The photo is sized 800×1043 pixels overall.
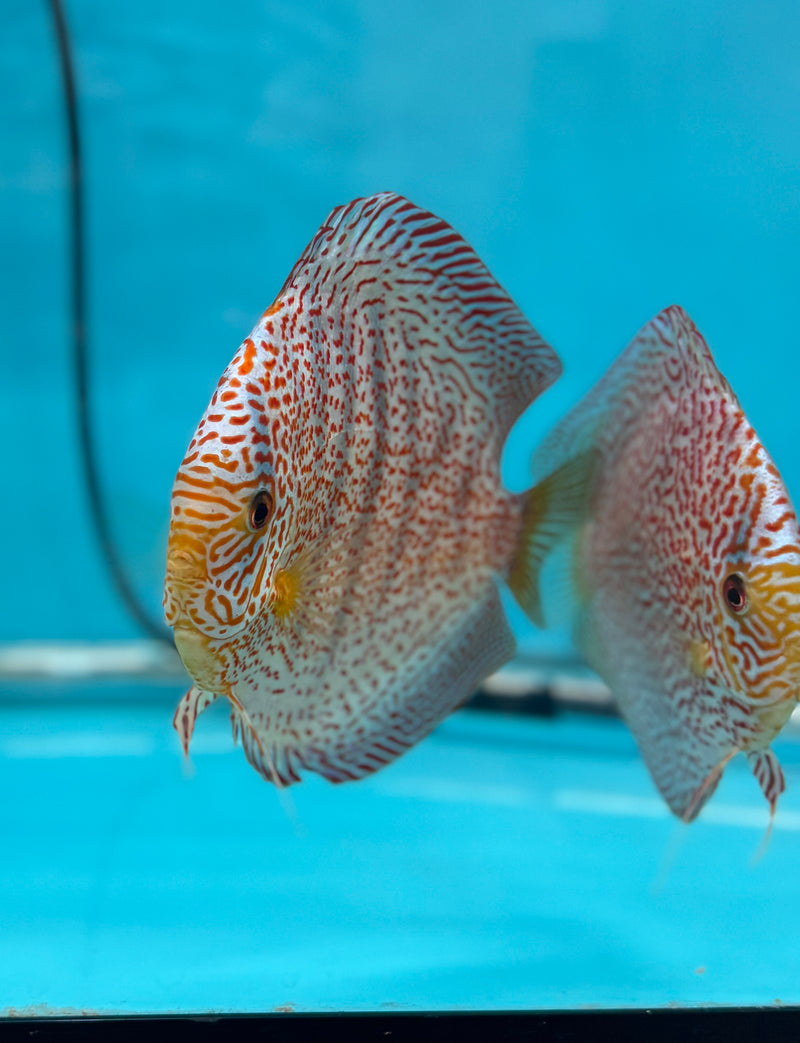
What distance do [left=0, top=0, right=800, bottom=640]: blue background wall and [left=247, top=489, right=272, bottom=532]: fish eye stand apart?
3.38ft

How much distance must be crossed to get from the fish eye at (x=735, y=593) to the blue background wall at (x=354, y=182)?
927 millimetres

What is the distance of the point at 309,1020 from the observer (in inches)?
32.9

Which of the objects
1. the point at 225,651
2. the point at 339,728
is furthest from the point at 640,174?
the point at 225,651

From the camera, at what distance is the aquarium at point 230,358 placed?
103 centimetres

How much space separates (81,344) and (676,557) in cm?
130

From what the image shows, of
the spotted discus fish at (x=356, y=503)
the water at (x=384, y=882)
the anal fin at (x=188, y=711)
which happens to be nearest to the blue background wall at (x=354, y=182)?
the water at (x=384, y=882)

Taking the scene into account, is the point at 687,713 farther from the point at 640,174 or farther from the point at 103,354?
the point at 103,354

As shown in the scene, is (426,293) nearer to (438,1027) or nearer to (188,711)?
(188,711)

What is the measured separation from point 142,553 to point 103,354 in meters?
1.00

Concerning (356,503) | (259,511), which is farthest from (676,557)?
(259,511)

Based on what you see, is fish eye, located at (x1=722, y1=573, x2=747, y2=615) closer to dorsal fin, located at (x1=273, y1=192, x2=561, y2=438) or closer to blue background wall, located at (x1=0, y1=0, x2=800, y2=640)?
dorsal fin, located at (x1=273, y1=192, x2=561, y2=438)

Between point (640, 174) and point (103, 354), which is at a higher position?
point (640, 174)

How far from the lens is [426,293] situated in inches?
33.1

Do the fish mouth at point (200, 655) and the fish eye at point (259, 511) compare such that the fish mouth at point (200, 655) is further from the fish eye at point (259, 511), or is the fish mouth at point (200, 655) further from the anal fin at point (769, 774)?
the anal fin at point (769, 774)
